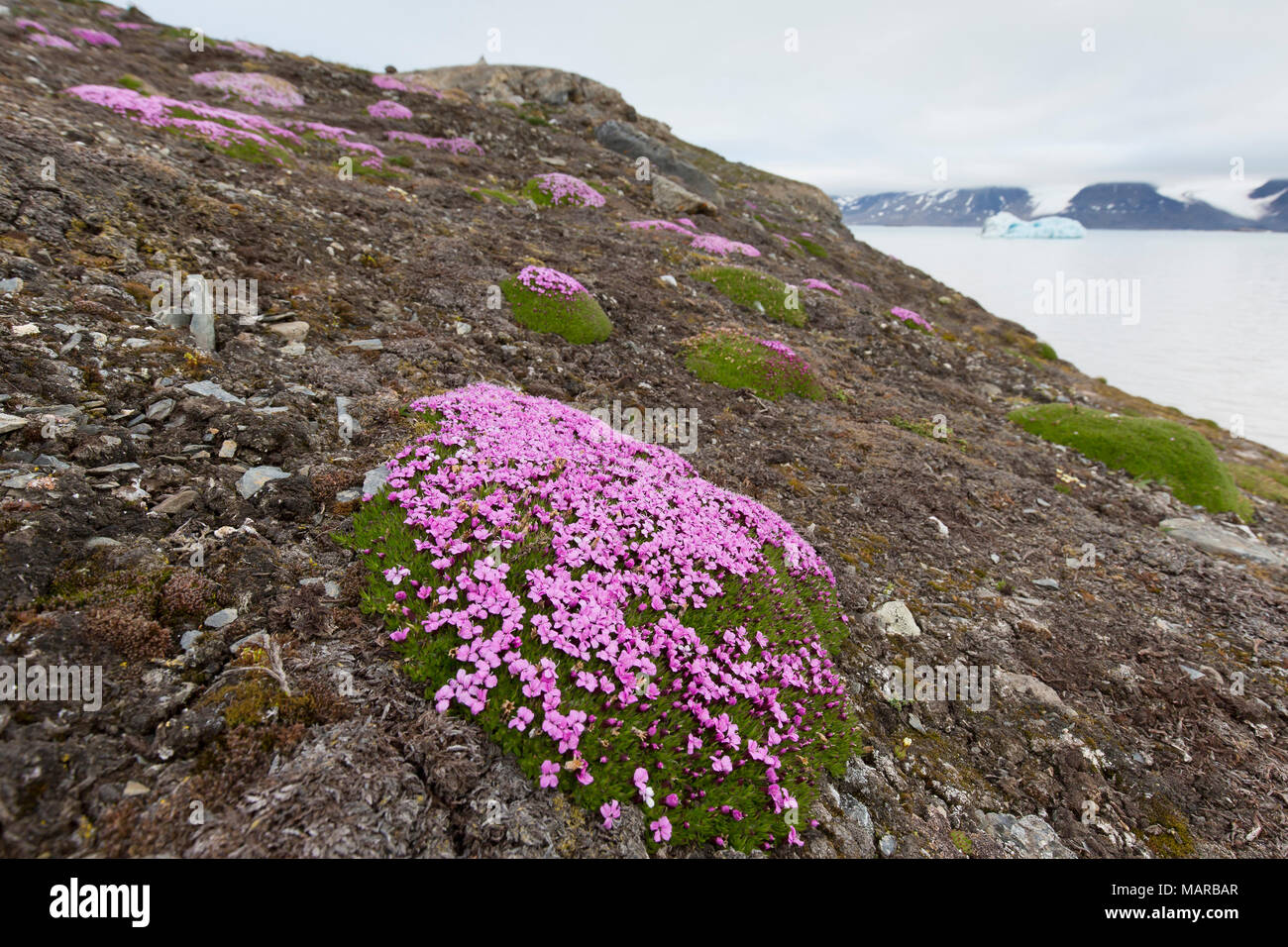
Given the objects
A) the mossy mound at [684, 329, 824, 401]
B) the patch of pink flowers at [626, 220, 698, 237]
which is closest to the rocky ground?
the mossy mound at [684, 329, 824, 401]

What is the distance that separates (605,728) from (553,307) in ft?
37.3

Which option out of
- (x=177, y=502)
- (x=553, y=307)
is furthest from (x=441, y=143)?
(x=177, y=502)

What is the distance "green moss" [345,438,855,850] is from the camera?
416 cm

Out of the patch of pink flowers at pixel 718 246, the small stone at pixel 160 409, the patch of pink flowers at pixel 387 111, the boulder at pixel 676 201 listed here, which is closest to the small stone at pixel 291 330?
the small stone at pixel 160 409

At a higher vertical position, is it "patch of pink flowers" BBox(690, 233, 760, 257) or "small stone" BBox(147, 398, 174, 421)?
"patch of pink flowers" BBox(690, 233, 760, 257)

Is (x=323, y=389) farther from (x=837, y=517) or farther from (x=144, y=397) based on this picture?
(x=837, y=517)

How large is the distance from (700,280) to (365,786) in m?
19.9

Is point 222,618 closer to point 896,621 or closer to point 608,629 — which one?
point 608,629

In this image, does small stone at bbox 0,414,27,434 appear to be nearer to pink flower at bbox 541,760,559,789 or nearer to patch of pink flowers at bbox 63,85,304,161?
pink flower at bbox 541,760,559,789

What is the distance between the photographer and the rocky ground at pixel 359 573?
3588 mm

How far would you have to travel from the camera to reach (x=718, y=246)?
2672 cm

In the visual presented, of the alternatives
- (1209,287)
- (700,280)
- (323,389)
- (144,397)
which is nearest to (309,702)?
(144,397)

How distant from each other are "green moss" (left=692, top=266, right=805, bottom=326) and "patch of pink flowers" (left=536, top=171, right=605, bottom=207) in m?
8.34
